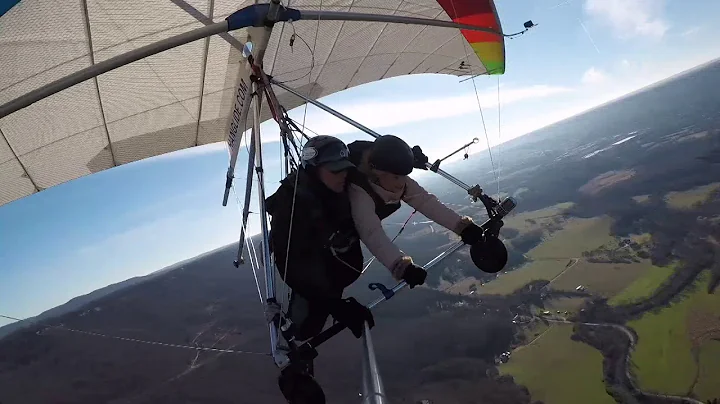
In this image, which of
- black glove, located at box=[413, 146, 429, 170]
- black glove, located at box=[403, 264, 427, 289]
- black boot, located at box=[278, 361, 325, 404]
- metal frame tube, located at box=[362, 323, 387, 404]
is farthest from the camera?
black glove, located at box=[413, 146, 429, 170]

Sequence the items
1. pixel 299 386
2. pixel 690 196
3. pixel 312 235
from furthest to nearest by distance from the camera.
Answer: pixel 690 196 < pixel 312 235 < pixel 299 386

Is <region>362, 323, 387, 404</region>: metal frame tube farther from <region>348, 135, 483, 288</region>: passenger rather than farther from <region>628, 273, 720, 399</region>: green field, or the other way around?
<region>628, 273, 720, 399</region>: green field

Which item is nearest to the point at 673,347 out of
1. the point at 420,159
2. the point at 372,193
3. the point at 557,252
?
the point at 557,252

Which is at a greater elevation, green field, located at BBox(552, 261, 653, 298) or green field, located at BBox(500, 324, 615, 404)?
green field, located at BBox(552, 261, 653, 298)

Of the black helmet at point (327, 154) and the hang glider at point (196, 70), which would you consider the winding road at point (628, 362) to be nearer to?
the hang glider at point (196, 70)

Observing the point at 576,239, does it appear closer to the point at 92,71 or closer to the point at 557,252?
the point at 557,252

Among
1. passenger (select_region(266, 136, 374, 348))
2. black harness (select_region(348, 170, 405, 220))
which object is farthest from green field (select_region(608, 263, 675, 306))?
passenger (select_region(266, 136, 374, 348))
